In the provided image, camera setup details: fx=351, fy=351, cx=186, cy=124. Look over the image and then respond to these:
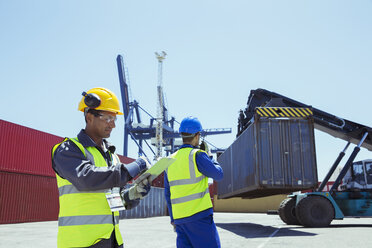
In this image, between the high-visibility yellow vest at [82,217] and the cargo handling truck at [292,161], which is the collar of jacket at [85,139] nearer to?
the high-visibility yellow vest at [82,217]

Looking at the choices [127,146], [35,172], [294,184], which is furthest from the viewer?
[127,146]

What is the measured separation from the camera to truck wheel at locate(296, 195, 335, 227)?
39.7 ft

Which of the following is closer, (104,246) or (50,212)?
(104,246)

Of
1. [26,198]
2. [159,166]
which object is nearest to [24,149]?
[26,198]

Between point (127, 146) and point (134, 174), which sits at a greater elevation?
point (127, 146)

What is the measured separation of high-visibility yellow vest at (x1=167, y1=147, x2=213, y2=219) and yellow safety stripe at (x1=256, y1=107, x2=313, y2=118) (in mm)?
7718

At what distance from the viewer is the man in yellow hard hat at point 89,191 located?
1.86 meters

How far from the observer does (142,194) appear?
2.04m

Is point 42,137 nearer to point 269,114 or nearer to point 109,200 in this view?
point 269,114

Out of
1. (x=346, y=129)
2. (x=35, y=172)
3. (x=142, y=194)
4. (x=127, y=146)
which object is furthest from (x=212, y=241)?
(x=127, y=146)

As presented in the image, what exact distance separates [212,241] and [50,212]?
18.6 meters

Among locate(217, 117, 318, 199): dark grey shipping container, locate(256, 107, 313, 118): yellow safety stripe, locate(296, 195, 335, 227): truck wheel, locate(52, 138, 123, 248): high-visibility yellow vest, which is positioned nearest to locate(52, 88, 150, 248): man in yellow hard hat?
locate(52, 138, 123, 248): high-visibility yellow vest

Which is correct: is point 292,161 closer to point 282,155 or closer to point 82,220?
point 282,155

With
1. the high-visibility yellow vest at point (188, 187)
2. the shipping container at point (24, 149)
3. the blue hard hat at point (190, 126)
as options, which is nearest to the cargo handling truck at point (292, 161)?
the blue hard hat at point (190, 126)
